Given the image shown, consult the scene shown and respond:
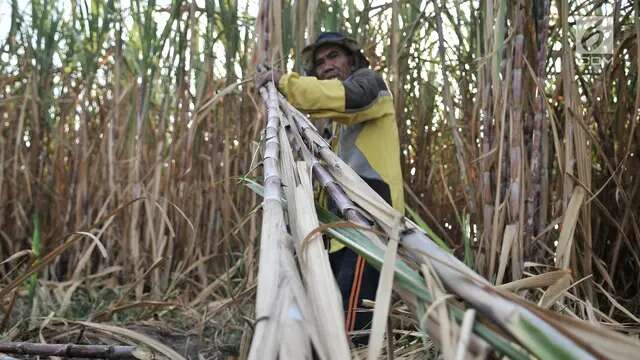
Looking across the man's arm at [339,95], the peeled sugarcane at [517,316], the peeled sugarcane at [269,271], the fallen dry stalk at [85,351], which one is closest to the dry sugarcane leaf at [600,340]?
the peeled sugarcane at [517,316]

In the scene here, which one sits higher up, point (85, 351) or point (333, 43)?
point (333, 43)

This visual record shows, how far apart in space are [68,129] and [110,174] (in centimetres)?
45

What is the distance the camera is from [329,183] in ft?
1.83

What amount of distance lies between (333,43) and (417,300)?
5.17ft

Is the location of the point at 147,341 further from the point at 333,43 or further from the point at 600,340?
the point at 333,43

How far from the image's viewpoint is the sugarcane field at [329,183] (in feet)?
1.24

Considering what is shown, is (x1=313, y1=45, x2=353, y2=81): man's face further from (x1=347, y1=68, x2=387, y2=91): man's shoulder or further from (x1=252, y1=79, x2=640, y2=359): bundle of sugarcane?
(x1=252, y1=79, x2=640, y2=359): bundle of sugarcane

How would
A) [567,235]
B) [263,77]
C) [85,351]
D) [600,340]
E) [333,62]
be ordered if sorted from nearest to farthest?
[600,340], [85,351], [567,235], [263,77], [333,62]

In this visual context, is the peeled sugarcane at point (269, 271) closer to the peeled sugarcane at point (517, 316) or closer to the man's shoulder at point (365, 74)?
the peeled sugarcane at point (517, 316)

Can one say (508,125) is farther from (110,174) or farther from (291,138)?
(110,174)

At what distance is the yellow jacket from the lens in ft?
5.74

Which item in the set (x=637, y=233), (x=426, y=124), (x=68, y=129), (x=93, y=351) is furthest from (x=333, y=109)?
(x=68, y=129)

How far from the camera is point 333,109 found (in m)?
1.76

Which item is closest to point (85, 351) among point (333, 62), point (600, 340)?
point (600, 340)
